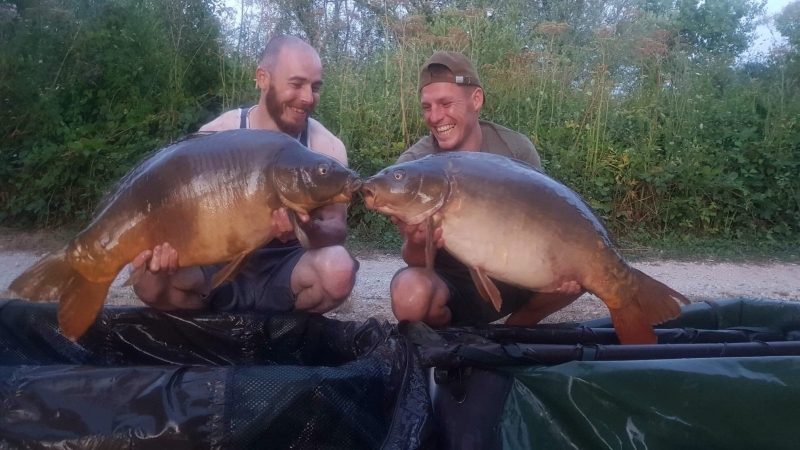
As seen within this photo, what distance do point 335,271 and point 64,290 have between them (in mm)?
758

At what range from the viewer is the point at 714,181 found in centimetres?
529

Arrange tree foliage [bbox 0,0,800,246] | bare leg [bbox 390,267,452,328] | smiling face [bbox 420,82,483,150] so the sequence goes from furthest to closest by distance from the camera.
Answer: tree foliage [bbox 0,0,800,246], smiling face [bbox 420,82,483,150], bare leg [bbox 390,267,452,328]

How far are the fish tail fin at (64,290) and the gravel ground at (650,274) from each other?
1.58m

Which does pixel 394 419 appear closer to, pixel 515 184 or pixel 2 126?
pixel 515 184

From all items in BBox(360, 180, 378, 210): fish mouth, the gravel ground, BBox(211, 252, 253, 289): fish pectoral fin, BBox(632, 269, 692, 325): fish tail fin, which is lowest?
the gravel ground

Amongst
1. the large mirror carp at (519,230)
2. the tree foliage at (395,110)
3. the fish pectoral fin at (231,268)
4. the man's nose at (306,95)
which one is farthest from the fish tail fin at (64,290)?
the tree foliage at (395,110)

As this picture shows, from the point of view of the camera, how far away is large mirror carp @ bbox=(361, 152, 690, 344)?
5.52 ft

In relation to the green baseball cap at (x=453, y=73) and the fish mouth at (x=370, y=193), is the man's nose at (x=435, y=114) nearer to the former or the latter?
the green baseball cap at (x=453, y=73)

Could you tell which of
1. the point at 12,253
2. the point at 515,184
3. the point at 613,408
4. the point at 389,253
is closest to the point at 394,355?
the point at 613,408

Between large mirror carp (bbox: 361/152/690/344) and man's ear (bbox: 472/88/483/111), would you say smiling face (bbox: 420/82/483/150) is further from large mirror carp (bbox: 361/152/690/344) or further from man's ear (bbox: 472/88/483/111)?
large mirror carp (bbox: 361/152/690/344)

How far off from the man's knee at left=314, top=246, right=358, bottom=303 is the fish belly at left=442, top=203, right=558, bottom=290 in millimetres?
492

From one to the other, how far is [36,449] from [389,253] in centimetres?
347

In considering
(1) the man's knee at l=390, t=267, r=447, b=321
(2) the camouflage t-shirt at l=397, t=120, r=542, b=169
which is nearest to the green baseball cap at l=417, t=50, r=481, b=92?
(2) the camouflage t-shirt at l=397, t=120, r=542, b=169

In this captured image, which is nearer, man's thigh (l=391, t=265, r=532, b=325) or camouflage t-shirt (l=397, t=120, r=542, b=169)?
man's thigh (l=391, t=265, r=532, b=325)
